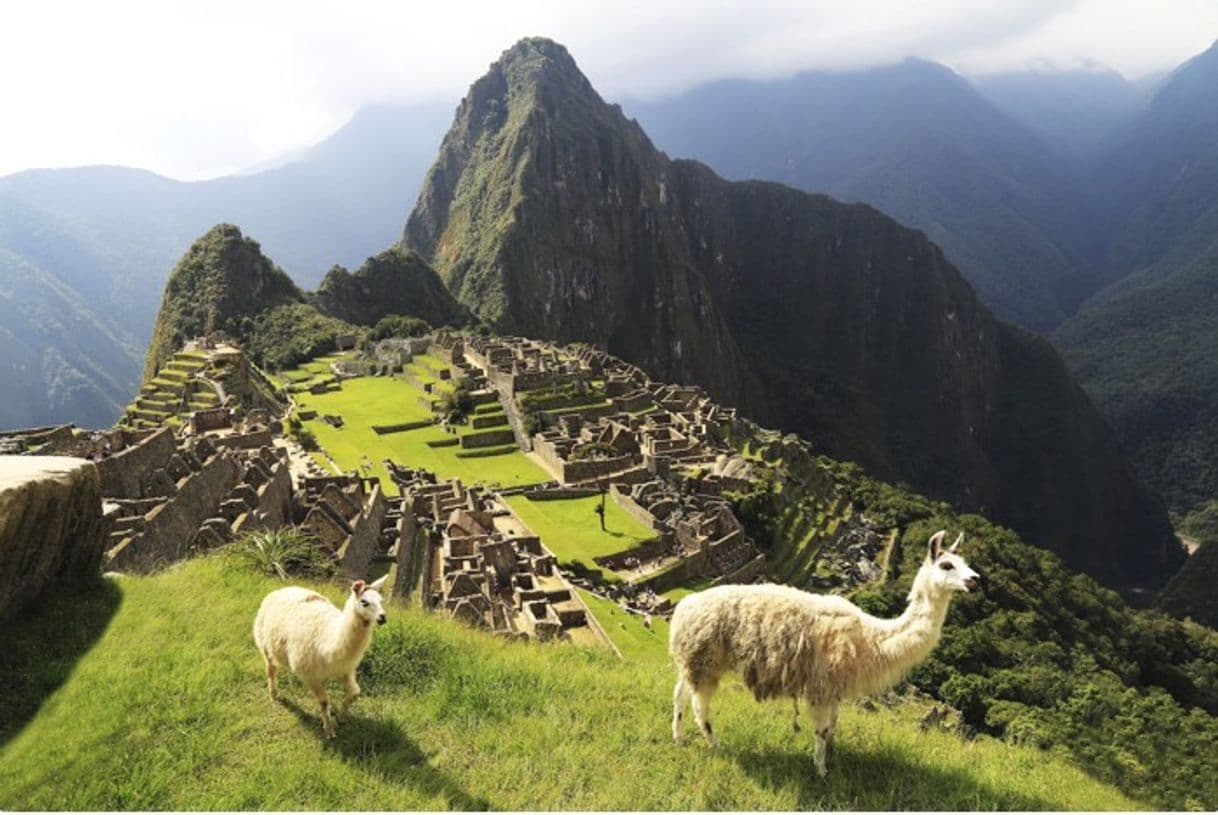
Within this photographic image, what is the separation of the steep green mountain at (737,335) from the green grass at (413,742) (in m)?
118

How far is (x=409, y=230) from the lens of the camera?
186750mm

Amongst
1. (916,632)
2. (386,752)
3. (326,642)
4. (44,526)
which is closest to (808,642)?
(916,632)

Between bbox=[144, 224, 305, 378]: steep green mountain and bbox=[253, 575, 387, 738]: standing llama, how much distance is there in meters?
81.1

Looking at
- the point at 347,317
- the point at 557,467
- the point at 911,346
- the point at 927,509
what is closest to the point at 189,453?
the point at 557,467

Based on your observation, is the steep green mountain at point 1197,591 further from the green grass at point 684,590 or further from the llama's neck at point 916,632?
the llama's neck at point 916,632

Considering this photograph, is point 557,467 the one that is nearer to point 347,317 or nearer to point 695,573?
point 695,573

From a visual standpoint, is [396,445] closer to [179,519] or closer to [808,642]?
[179,519]

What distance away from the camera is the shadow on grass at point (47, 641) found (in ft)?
19.6

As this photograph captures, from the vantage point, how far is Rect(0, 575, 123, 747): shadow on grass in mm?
5965

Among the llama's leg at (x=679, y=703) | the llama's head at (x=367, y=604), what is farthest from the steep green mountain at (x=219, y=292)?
the llama's leg at (x=679, y=703)

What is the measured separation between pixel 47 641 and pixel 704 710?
5642 mm

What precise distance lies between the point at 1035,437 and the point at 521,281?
104374 mm

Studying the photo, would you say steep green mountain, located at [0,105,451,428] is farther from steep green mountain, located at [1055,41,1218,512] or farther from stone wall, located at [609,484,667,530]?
steep green mountain, located at [1055,41,1218,512]

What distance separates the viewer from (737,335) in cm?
19962
